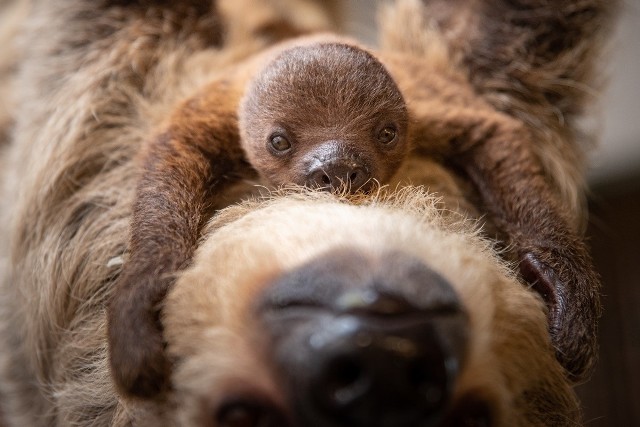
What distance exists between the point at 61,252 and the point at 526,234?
1193 millimetres

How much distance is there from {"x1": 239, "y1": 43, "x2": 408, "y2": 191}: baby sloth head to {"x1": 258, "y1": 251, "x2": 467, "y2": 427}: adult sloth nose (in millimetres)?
484

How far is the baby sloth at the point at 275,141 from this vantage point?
153 centimetres

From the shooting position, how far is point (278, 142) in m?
1.67

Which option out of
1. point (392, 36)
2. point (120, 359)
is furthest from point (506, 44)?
point (120, 359)

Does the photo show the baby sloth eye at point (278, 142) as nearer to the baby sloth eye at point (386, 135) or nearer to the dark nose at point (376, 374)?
the baby sloth eye at point (386, 135)

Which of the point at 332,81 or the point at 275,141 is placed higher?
the point at 332,81

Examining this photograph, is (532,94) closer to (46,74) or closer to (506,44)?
(506,44)

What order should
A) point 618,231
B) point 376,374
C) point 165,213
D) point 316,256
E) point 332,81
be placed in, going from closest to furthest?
point 376,374 → point 316,256 → point 165,213 → point 332,81 → point 618,231

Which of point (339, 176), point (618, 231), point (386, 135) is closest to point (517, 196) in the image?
point (386, 135)

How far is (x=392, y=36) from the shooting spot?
2.45m

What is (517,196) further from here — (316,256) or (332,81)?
(316,256)

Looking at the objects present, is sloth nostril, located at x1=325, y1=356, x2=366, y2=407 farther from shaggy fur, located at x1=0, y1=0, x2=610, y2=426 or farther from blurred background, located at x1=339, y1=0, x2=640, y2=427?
blurred background, located at x1=339, y1=0, x2=640, y2=427

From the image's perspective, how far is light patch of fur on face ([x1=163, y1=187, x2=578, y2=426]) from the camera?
1.26 metres

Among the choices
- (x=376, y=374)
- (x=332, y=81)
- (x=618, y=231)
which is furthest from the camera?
(x=618, y=231)
